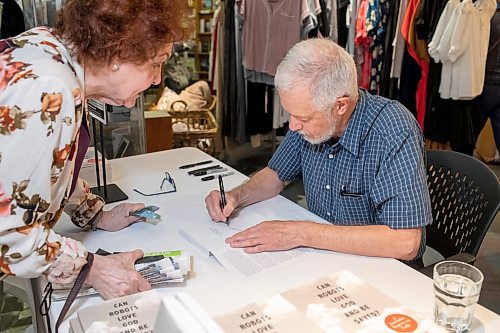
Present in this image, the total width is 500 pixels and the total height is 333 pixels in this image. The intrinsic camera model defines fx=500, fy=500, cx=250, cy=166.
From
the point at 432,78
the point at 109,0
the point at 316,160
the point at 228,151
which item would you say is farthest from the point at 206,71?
the point at 109,0

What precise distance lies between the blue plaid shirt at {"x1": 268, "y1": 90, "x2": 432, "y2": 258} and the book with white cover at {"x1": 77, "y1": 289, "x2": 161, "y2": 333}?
660mm

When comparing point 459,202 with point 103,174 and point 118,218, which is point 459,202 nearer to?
point 118,218

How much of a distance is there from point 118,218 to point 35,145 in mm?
531

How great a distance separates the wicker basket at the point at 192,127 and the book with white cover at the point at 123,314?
8.56 ft

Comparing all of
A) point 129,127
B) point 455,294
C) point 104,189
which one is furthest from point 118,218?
point 129,127

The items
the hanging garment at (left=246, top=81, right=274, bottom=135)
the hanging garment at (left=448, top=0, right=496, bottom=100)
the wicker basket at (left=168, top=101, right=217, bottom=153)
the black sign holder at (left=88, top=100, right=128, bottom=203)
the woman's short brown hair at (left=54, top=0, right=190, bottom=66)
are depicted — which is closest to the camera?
A: the woman's short brown hair at (left=54, top=0, right=190, bottom=66)

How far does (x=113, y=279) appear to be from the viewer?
1.07m

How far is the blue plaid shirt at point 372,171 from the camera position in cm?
132

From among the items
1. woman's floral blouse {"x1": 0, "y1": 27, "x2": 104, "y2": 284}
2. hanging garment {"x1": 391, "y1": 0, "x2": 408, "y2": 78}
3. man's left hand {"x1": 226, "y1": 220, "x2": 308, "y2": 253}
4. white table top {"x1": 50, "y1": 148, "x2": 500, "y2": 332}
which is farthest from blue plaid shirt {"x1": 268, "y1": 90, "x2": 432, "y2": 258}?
hanging garment {"x1": 391, "y1": 0, "x2": 408, "y2": 78}

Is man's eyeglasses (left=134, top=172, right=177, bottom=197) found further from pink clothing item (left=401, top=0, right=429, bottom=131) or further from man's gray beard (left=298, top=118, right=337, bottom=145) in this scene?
pink clothing item (left=401, top=0, right=429, bottom=131)

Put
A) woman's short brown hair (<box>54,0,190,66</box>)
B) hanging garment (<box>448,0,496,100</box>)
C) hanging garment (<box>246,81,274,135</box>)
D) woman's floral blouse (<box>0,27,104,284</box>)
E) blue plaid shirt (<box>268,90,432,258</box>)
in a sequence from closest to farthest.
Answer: woman's floral blouse (<box>0,27,104,284</box>) → woman's short brown hair (<box>54,0,190,66</box>) → blue plaid shirt (<box>268,90,432,258</box>) → hanging garment (<box>448,0,496,100</box>) → hanging garment (<box>246,81,274,135</box>)

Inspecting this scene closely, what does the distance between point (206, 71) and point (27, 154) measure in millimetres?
4430

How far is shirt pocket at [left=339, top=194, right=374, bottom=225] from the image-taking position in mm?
1485

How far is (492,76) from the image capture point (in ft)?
10.8
